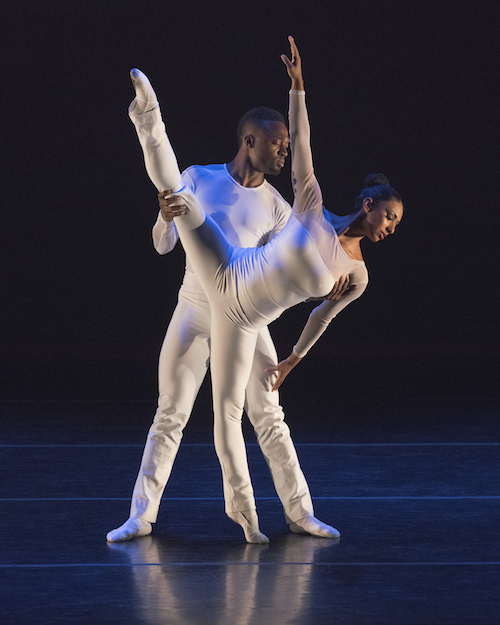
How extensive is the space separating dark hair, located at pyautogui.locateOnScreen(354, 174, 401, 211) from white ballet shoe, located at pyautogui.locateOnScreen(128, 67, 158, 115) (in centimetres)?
56

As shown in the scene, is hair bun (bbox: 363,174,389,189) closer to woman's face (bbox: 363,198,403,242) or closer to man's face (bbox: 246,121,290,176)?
woman's face (bbox: 363,198,403,242)

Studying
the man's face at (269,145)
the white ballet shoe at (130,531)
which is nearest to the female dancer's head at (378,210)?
the man's face at (269,145)

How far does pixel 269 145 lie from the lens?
7.13ft

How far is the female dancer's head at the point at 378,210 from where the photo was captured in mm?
1981

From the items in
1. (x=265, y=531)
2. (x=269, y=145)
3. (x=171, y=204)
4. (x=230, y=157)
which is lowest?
(x=265, y=531)

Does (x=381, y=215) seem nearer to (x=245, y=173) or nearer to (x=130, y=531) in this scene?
(x=245, y=173)

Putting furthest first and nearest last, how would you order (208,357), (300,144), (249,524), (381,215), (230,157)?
1. (230,157)
2. (208,357)
3. (249,524)
4. (381,215)
5. (300,144)

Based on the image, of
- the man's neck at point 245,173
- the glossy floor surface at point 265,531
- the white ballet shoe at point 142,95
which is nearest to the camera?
the glossy floor surface at point 265,531

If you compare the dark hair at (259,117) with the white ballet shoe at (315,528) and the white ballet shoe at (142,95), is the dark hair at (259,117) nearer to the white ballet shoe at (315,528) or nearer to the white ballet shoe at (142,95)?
the white ballet shoe at (142,95)

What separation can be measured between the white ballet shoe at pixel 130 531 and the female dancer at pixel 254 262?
0.81 feet

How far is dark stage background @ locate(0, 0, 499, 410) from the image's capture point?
179 inches

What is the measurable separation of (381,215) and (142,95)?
0.65 meters

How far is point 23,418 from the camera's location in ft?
12.6

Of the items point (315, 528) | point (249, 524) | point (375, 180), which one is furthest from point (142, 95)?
point (315, 528)
